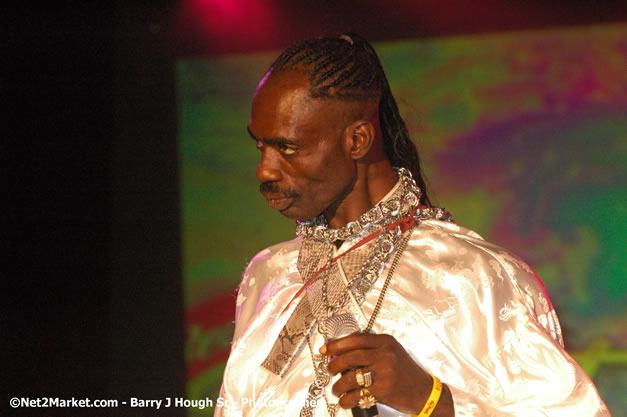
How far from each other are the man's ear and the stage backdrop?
1.35 meters

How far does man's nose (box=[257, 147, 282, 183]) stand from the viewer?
1.42 m

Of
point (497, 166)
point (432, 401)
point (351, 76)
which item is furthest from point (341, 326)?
point (497, 166)

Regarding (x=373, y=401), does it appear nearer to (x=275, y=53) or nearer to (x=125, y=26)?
(x=275, y=53)

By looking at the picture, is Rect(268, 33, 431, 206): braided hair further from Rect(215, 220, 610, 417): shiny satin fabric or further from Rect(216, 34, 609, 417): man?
Rect(215, 220, 610, 417): shiny satin fabric

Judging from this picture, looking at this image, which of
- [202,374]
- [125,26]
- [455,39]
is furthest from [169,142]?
[455,39]

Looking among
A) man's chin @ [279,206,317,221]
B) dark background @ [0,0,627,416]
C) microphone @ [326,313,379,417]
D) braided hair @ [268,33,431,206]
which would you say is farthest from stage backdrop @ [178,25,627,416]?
microphone @ [326,313,379,417]

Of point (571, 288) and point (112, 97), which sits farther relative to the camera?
point (112, 97)

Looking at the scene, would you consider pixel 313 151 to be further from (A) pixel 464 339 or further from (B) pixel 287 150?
(A) pixel 464 339

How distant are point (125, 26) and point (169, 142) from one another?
0.52 m

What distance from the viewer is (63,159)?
2908 millimetres

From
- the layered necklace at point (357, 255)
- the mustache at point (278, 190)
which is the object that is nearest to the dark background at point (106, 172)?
the layered necklace at point (357, 255)

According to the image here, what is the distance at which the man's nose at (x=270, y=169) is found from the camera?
142cm

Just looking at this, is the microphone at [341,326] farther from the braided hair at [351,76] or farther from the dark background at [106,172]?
the dark background at [106,172]

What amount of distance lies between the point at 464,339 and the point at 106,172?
1.93 metres
